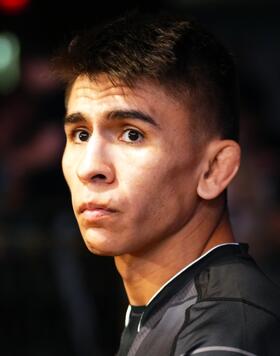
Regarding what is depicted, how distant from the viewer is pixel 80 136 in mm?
3625

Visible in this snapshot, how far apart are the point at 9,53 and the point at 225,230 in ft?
14.7

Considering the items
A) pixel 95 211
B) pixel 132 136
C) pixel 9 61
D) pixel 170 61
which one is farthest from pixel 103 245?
pixel 9 61

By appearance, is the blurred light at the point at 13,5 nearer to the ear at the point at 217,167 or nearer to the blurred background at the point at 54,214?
the blurred background at the point at 54,214

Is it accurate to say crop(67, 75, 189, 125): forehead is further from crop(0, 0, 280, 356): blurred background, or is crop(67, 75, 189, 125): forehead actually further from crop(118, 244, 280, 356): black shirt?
crop(0, 0, 280, 356): blurred background

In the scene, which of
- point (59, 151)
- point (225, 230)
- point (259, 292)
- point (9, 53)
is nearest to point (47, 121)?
point (59, 151)

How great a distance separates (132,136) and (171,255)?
1.52 ft

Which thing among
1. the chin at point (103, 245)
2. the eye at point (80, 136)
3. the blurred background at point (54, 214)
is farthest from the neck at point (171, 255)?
the blurred background at point (54, 214)

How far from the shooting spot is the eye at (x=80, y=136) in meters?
3.61

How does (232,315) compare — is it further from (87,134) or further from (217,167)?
(87,134)

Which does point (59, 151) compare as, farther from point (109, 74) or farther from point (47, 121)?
point (109, 74)

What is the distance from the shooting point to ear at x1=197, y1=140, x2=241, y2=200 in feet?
11.7

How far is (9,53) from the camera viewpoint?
7.80 meters

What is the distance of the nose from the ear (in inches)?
14.1

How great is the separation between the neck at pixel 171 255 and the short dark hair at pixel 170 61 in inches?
13.1
